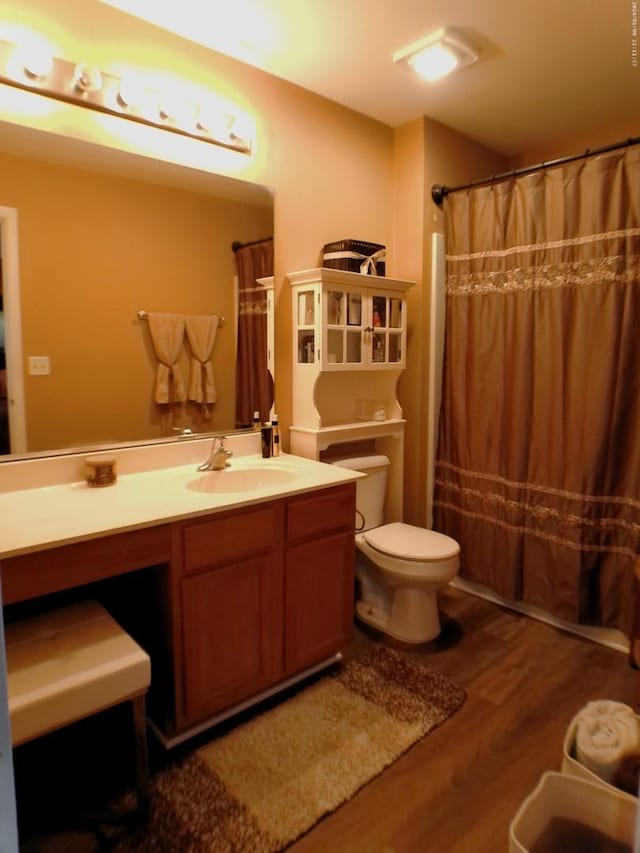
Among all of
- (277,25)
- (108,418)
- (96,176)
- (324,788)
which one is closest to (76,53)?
(96,176)

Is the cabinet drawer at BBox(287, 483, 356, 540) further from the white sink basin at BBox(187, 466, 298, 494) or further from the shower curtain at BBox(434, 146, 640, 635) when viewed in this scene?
the shower curtain at BBox(434, 146, 640, 635)

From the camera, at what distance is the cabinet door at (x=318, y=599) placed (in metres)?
1.96

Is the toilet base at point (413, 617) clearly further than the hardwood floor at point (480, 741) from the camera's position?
Yes

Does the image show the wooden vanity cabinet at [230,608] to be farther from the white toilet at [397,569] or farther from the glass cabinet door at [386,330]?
the glass cabinet door at [386,330]

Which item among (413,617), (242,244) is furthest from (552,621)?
(242,244)

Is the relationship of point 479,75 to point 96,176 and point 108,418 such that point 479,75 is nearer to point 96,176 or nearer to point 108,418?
point 96,176

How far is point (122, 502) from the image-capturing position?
1711 mm

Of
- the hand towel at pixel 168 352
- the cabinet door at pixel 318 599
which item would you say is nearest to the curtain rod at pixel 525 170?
the hand towel at pixel 168 352

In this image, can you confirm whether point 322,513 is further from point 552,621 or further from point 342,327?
point 552,621

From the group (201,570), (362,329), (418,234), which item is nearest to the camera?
(201,570)

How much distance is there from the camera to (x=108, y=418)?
198 centimetres

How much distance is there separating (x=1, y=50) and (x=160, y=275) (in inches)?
31.4

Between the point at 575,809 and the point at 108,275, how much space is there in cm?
213

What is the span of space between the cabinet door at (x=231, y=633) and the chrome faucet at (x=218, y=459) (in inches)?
18.9
